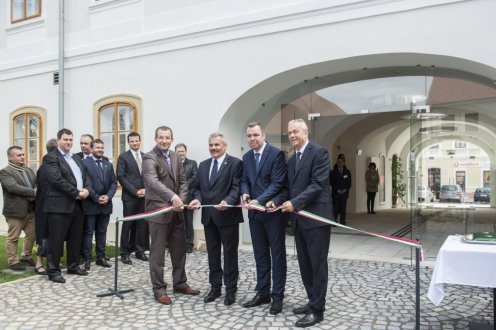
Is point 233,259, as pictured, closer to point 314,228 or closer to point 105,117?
point 314,228

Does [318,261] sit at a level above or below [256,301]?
above

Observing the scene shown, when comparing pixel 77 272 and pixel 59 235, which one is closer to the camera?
pixel 59 235

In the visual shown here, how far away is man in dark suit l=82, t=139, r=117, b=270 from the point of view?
646cm

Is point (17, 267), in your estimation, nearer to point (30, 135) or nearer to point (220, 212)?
point (220, 212)

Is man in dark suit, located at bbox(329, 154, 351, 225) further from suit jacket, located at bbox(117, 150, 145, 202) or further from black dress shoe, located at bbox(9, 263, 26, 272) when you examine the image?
black dress shoe, located at bbox(9, 263, 26, 272)

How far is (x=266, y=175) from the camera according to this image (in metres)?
4.70

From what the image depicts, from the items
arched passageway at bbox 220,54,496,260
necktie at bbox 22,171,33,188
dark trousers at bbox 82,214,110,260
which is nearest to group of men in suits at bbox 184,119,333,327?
dark trousers at bbox 82,214,110,260

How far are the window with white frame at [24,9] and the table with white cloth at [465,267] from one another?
1023cm

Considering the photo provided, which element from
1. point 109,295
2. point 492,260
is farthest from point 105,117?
point 492,260

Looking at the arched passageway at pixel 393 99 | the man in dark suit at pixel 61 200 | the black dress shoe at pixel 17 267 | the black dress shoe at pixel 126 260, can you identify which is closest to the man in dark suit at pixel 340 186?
the arched passageway at pixel 393 99

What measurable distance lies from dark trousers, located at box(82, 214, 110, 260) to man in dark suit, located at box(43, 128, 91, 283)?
0.39 m

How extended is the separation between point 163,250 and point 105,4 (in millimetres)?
6344

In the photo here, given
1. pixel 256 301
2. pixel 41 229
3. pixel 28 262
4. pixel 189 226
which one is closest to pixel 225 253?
pixel 256 301

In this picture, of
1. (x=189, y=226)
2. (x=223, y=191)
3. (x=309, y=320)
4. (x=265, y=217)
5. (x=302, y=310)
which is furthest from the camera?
(x=189, y=226)
